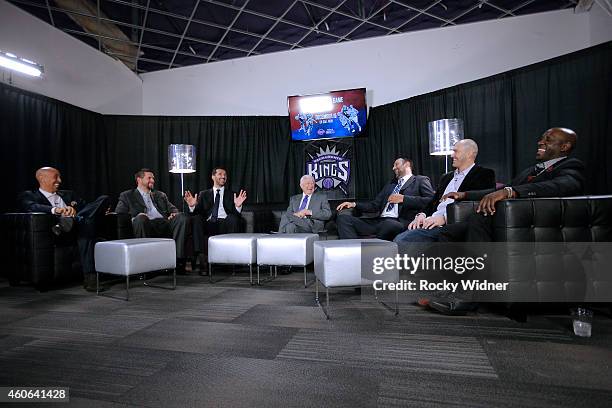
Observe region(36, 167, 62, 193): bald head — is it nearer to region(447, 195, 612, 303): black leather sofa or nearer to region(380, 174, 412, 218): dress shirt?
region(380, 174, 412, 218): dress shirt

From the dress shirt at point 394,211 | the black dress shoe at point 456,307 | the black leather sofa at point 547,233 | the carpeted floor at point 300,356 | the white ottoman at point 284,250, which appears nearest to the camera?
the carpeted floor at point 300,356

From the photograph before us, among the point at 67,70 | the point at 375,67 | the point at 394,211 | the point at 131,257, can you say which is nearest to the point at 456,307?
the point at 394,211

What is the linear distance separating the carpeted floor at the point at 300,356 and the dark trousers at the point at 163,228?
4.71 feet

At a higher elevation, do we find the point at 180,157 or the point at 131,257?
the point at 180,157

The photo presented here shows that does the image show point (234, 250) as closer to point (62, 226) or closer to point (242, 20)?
point (62, 226)

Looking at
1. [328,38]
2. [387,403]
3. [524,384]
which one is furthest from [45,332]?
[328,38]

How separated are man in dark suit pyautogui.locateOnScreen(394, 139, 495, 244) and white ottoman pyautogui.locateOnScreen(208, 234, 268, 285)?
1.40 meters

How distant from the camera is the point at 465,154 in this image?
2.92 metres

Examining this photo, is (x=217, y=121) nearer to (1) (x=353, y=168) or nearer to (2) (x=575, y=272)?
(1) (x=353, y=168)

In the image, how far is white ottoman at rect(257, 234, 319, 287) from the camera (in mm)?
3252

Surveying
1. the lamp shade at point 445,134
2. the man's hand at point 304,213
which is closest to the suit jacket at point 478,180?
the lamp shade at point 445,134

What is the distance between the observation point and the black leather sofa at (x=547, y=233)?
208 centimetres

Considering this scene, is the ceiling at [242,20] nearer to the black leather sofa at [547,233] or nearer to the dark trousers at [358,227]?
the dark trousers at [358,227]

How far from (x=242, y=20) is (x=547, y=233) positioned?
17.1ft
